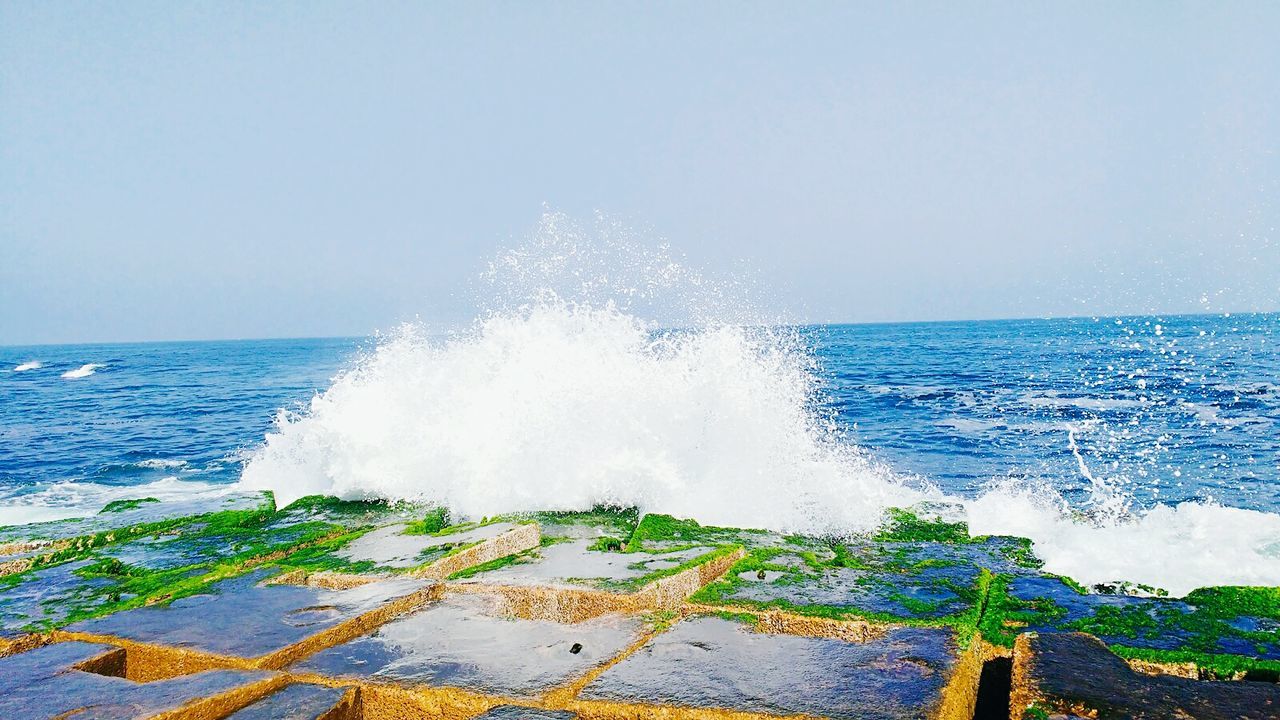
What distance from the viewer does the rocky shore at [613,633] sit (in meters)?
2.41

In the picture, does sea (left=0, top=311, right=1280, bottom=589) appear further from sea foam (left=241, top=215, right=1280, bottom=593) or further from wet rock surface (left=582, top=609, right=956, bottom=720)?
wet rock surface (left=582, top=609, right=956, bottom=720)

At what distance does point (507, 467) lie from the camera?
6.53 meters

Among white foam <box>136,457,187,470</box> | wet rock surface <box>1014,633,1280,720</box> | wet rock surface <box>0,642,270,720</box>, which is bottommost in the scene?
white foam <box>136,457,187,470</box>

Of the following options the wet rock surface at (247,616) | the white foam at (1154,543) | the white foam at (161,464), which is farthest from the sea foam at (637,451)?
the white foam at (161,464)

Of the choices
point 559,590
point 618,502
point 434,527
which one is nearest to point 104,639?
point 559,590

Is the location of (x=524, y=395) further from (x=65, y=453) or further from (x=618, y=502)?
(x=65, y=453)

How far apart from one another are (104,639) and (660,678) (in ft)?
8.15

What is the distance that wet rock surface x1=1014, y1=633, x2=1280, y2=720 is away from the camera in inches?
86.8

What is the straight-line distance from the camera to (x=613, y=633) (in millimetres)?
3133

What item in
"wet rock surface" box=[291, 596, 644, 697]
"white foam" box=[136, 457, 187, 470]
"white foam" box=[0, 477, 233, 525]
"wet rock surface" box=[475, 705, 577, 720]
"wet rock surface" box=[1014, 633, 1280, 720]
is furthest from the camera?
"white foam" box=[136, 457, 187, 470]

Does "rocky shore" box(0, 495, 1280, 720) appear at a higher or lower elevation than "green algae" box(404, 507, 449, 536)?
higher

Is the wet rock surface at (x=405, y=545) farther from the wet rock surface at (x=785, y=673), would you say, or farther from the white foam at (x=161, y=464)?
the white foam at (x=161, y=464)

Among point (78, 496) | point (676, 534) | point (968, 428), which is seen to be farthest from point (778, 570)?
point (968, 428)

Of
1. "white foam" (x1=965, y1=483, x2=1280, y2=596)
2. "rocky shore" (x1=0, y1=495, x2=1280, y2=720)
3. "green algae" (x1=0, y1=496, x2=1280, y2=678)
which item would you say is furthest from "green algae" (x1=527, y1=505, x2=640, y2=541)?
"white foam" (x1=965, y1=483, x2=1280, y2=596)
